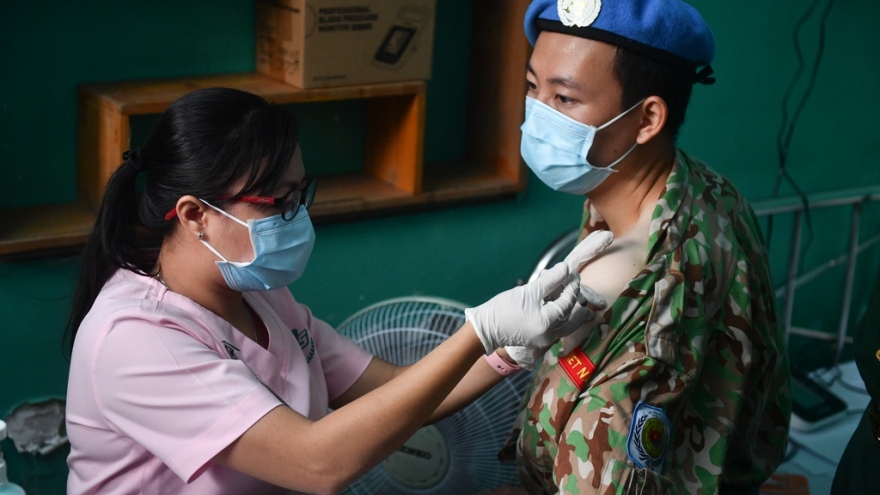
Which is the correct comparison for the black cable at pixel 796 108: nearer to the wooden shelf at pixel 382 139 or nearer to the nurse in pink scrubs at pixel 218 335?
the wooden shelf at pixel 382 139

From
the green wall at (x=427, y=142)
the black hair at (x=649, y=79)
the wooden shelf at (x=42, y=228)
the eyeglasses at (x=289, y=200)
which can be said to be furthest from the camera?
the green wall at (x=427, y=142)

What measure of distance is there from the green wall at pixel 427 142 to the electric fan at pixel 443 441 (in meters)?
0.63

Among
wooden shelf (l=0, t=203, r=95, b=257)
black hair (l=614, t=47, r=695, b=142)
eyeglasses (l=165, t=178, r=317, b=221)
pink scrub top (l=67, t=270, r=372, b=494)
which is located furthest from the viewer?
wooden shelf (l=0, t=203, r=95, b=257)

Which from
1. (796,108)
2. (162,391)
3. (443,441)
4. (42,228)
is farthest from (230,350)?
(796,108)

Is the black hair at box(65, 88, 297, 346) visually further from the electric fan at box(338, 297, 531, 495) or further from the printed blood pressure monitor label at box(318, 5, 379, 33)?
the printed blood pressure monitor label at box(318, 5, 379, 33)

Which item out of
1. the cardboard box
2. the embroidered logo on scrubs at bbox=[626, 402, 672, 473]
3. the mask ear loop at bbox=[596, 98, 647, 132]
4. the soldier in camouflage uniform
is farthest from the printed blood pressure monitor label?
the embroidered logo on scrubs at bbox=[626, 402, 672, 473]

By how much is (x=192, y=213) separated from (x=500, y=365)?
0.64 m

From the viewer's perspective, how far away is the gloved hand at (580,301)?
1.46 meters

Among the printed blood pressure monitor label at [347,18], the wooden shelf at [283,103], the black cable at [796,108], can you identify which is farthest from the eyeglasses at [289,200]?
the black cable at [796,108]

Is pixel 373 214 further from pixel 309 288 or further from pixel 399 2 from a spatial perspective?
pixel 399 2

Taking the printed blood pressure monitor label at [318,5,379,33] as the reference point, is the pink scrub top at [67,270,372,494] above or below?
below

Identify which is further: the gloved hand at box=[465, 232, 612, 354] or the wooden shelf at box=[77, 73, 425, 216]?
the wooden shelf at box=[77, 73, 425, 216]

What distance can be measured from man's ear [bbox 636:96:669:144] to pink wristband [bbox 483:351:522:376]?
1.54 feet

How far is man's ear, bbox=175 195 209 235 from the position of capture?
1.43 metres
